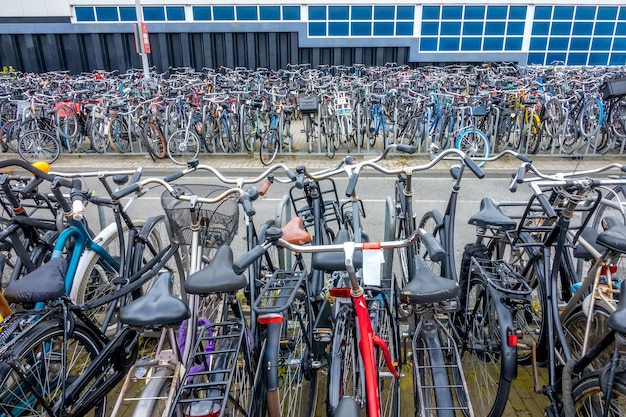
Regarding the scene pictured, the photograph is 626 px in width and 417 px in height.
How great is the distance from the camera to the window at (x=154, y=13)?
19.9 meters

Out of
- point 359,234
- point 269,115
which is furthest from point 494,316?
point 269,115

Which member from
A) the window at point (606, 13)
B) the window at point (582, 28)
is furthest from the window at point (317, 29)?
the window at point (606, 13)

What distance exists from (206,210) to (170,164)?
6532 millimetres

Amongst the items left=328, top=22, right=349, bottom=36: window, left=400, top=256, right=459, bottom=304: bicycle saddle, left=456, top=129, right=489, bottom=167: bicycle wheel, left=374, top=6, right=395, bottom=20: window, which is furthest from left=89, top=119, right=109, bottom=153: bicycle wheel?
left=374, top=6, right=395, bottom=20: window

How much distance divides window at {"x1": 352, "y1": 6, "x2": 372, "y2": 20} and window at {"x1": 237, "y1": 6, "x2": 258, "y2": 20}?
4465 mm

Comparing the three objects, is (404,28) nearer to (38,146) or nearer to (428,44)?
(428,44)

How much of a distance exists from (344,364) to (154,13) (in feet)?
71.0

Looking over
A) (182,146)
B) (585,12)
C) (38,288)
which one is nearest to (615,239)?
(38,288)

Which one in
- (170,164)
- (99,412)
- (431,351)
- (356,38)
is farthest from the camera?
(356,38)

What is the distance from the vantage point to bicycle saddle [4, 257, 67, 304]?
88.0 inches

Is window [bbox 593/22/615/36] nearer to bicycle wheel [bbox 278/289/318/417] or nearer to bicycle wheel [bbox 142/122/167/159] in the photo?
bicycle wheel [bbox 142/122/167/159]

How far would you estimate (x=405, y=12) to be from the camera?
19.6m

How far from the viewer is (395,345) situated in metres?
2.71

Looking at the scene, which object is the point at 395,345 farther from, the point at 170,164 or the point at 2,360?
the point at 170,164
